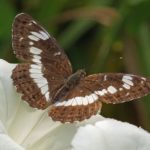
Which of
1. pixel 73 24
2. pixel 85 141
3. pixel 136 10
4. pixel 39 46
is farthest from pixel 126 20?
pixel 85 141

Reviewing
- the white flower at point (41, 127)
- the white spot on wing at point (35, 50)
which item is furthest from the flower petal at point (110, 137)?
the white spot on wing at point (35, 50)

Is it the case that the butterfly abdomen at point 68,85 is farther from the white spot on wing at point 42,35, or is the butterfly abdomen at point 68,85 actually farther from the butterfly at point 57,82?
the white spot on wing at point 42,35

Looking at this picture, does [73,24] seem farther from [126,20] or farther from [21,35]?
[21,35]

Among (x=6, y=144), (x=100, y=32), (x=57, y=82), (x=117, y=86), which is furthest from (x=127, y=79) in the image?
(x=100, y=32)

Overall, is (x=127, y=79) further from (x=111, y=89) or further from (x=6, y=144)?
(x=6, y=144)

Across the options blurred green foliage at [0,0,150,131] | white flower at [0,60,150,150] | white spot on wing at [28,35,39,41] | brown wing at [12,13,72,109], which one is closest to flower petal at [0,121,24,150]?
white flower at [0,60,150,150]

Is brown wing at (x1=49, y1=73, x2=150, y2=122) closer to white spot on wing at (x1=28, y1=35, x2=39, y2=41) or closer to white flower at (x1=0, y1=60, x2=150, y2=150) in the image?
white flower at (x1=0, y1=60, x2=150, y2=150)
